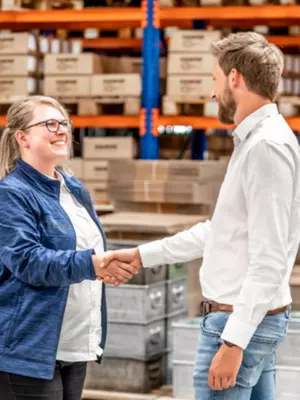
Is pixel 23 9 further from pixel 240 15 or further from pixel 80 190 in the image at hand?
pixel 80 190

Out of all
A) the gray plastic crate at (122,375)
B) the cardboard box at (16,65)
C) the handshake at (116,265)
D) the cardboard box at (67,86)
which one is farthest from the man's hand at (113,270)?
the cardboard box at (16,65)

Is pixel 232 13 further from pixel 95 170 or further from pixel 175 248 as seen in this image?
pixel 175 248

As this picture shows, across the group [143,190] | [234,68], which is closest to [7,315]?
[234,68]

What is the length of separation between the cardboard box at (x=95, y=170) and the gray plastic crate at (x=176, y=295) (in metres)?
2.13

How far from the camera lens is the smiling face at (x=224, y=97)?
113 inches

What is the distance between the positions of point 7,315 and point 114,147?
4.72m

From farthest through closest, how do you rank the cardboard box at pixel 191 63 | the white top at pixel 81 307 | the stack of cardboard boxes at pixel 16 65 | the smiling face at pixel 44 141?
the stack of cardboard boxes at pixel 16 65 → the cardboard box at pixel 191 63 → the smiling face at pixel 44 141 → the white top at pixel 81 307

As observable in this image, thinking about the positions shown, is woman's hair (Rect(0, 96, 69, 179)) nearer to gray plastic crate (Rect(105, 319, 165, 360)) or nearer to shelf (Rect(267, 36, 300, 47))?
gray plastic crate (Rect(105, 319, 165, 360))

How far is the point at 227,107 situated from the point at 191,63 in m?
4.77

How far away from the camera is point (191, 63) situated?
7.59 metres

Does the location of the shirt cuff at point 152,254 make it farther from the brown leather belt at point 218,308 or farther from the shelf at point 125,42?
the shelf at point 125,42

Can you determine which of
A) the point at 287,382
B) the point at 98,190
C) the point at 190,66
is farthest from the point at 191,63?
the point at 287,382

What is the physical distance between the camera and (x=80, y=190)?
3.63 meters

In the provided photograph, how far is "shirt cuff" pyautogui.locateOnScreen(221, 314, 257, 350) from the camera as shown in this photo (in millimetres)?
2674
